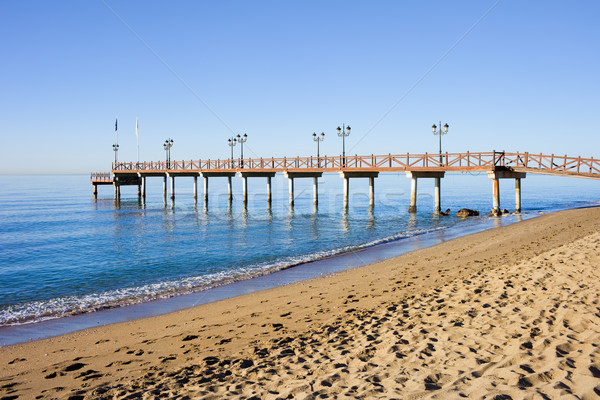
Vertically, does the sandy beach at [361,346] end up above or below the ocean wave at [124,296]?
above

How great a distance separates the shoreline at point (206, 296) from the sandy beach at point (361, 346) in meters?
0.60

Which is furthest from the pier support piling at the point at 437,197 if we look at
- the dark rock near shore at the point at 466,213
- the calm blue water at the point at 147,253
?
the calm blue water at the point at 147,253

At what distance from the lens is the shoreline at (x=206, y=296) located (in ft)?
28.0

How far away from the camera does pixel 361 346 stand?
5.59m

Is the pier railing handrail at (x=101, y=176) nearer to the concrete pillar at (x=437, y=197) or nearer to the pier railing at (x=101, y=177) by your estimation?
the pier railing at (x=101, y=177)

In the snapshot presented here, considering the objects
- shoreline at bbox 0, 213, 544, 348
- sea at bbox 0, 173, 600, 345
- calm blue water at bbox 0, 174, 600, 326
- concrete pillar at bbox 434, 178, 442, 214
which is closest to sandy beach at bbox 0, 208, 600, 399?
shoreline at bbox 0, 213, 544, 348

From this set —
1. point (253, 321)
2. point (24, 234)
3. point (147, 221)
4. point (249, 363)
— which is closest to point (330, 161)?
point (147, 221)

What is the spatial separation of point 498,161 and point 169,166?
1581 inches

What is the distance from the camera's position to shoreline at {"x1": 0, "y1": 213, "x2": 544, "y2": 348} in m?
8.55

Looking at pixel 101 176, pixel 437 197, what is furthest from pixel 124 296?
pixel 101 176

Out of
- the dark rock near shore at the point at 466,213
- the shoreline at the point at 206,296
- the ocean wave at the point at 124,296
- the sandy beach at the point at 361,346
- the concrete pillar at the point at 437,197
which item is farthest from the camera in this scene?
the concrete pillar at the point at 437,197

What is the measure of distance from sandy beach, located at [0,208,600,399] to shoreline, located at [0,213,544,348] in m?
0.60

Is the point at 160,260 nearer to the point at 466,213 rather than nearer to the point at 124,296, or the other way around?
the point at 124,296

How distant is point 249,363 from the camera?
5531mm
